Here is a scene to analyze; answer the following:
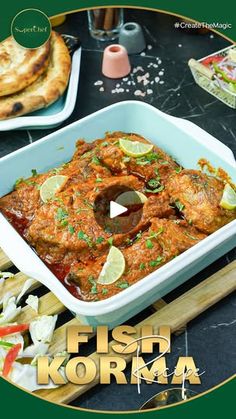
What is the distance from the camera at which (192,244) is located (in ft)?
12.4

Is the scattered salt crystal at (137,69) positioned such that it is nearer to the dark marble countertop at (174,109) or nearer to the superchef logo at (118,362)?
the dark marble countertop at (174,109)

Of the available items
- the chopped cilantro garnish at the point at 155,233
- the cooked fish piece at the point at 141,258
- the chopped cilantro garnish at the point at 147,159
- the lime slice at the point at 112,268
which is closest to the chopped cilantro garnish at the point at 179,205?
the cooked fish piece at the point at 141,258

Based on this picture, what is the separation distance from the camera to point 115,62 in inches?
222

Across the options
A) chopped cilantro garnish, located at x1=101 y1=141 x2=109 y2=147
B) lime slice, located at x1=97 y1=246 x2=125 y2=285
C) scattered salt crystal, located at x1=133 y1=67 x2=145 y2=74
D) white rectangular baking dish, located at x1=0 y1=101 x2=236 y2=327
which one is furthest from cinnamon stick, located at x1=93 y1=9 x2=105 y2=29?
lime slice, located at x1=97 y1=246 x2=125 y2=285

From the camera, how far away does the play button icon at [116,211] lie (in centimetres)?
394

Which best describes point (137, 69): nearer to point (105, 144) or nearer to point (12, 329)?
point (105, 144)

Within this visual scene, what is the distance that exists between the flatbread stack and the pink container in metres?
0.42

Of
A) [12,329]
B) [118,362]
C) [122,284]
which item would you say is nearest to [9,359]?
[12,329]

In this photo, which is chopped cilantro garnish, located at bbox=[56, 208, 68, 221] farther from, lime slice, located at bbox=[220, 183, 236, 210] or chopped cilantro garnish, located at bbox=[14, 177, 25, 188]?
lime slice, located at bbox=[220, 183, 236, 210]

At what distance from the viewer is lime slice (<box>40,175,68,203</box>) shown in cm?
411

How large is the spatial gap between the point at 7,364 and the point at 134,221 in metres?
1.13

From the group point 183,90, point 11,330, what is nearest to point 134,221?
point 11,330

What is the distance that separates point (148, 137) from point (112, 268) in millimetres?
1366

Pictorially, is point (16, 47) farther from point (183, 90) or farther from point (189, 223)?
point (189, 223)
